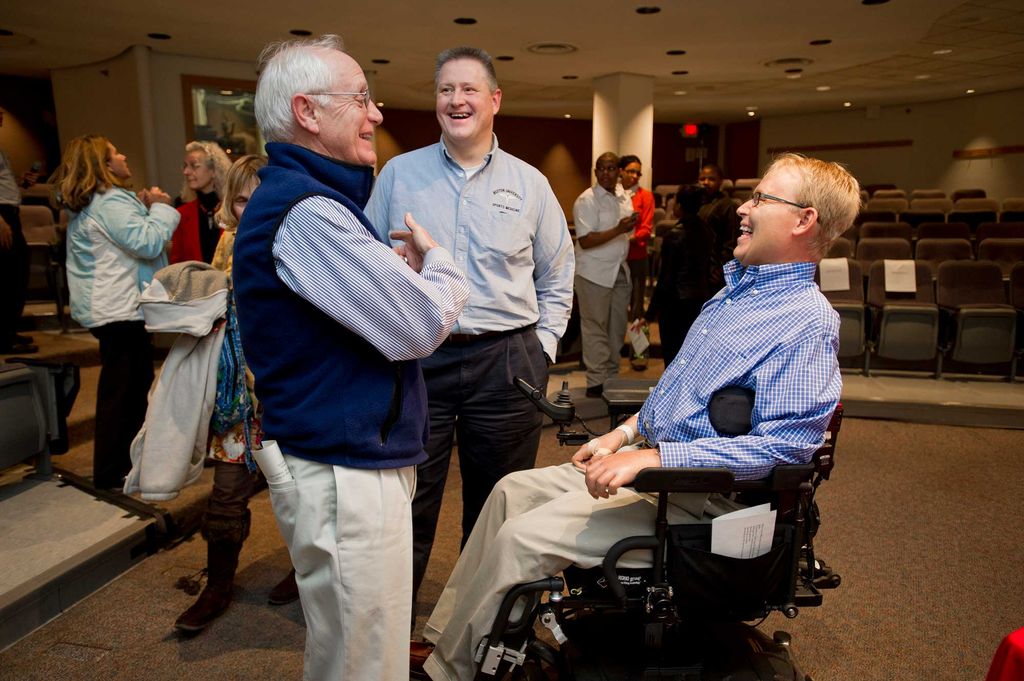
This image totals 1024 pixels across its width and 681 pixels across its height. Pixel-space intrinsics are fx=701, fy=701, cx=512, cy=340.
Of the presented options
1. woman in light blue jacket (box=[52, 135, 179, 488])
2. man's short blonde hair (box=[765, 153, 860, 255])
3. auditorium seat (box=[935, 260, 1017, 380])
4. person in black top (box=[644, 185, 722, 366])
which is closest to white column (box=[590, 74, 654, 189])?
auditorium seat (box=[935, 260, 1017, 380])

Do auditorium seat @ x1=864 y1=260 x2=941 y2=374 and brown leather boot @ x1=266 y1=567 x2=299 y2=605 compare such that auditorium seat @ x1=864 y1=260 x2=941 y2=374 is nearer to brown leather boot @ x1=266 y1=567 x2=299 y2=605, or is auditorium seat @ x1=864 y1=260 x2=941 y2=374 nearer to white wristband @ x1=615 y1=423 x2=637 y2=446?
white wristband @ x1=615 y1=423 x2=637 y2=446

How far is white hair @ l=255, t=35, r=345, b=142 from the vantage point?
1.21m

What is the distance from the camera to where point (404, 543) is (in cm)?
133

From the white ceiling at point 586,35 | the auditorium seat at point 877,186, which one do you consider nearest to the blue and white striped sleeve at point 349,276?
the white ceiling at point 586,35

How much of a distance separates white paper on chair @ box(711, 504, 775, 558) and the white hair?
1121mm

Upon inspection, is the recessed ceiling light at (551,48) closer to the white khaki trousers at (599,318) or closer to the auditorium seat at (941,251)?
the white khaki trousers at (599,318)

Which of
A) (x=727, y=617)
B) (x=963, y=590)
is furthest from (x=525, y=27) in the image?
(x=727, y=617)

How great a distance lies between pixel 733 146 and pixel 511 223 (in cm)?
1801

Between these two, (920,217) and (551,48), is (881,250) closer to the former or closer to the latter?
(920,217)

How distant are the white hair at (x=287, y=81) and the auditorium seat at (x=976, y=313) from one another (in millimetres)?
4988

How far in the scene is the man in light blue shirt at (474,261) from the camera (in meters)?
1.92

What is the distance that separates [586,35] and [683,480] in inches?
274

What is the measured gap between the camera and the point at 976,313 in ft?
15.8

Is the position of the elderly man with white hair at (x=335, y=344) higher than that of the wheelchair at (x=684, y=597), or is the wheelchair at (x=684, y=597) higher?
the elderly man with white hair at (x=335, y=344)
